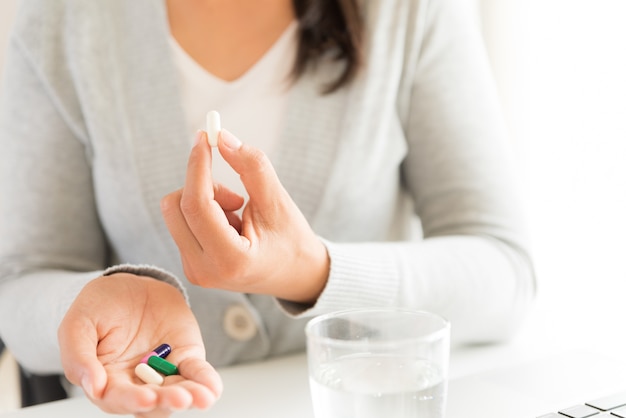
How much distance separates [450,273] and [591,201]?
32 centimetres

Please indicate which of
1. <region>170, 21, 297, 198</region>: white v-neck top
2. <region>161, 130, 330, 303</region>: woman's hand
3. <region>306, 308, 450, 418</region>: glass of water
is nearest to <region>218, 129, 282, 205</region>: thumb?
<region>161, 130, 330, 303</region>: woman's hand

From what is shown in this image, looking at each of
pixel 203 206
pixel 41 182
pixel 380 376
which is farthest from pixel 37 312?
pixel 380 376

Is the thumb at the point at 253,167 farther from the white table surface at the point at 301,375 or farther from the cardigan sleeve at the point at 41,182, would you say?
the cardigan sleeve at the point at 41,182

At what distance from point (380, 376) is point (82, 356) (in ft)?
0.63

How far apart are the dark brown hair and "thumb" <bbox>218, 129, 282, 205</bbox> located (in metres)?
0.36

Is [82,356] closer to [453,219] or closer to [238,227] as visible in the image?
[238,227]

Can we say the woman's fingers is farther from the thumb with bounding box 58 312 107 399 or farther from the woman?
the woman

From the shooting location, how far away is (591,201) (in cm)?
92

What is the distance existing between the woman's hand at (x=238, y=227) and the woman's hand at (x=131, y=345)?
4cm

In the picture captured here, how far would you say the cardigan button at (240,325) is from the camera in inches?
30.7

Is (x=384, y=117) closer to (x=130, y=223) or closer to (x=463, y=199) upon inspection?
(x=463, y=199)

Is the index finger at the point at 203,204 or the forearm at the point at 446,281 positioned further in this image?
the forearm at the point at 446,281

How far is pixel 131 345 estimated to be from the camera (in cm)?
51

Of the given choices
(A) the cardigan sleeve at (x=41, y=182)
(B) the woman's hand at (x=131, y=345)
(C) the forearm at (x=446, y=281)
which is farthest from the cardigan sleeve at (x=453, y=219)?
(A) the cardigan sleeve at (x=41, y=182)
